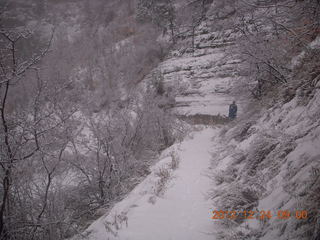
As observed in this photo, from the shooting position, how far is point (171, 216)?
2.91m

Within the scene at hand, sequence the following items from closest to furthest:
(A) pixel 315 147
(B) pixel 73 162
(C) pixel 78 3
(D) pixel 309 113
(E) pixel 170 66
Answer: (A) pixel 315 147 < (D) pixel 309 113 < (B) pixel 73 162 < (E) pixel 170 66 < (C) pixel 78 3

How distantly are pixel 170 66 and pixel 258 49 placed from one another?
547 inches

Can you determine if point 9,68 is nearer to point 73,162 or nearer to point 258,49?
point 73,162

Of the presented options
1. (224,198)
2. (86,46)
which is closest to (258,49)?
(224,198)

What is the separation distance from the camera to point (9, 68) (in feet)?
7.67
